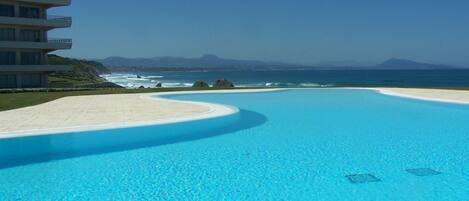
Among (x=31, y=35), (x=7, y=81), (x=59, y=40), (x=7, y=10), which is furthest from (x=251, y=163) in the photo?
(x=31, y=35)

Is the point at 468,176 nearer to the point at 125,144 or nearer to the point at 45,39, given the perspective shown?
the point at 125,144

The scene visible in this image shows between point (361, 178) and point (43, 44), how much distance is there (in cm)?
3866

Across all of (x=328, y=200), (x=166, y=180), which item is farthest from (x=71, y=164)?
(x=328, y=200)

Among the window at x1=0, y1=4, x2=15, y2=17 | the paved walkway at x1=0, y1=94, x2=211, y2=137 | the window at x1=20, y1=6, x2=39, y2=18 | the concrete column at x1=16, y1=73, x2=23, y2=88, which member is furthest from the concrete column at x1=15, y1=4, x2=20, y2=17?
the paved walkway at x1=0, y1=94, x2=211, y2=137

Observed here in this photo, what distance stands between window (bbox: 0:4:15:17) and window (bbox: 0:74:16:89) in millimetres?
5376

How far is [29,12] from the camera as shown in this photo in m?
40.4

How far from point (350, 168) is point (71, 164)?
207 inches

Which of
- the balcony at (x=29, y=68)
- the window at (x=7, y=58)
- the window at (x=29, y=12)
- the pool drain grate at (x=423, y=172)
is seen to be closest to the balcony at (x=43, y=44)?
the window at (x=7, y=58)

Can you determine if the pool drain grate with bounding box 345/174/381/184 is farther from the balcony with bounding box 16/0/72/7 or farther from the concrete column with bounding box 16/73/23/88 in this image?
the balcony with bounding box 16/0/72/7

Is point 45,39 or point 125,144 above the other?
point 45,39

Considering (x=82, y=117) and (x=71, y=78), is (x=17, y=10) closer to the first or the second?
(x=71, y=78)

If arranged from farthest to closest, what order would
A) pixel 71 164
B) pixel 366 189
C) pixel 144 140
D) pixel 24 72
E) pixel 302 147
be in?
pixel 24 72 → pixel 144 140 → pixel 302 147 → pixel 71 164 → pixel 366 189

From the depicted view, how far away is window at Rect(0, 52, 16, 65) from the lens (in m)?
38.2

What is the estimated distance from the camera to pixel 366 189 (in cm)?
655
